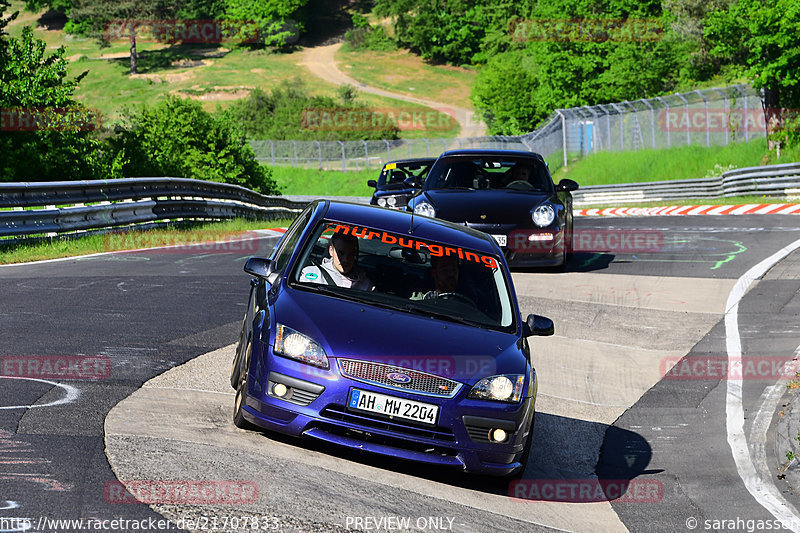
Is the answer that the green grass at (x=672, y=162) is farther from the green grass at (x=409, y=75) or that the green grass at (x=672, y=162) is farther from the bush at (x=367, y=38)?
the bush at (x=367, y=38)

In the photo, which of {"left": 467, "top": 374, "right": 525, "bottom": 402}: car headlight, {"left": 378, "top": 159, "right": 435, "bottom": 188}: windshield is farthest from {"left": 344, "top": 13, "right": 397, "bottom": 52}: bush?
{"left": 467, "top": 374, "right": 525, "bottom": 402}: car headlight

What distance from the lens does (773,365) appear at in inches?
371

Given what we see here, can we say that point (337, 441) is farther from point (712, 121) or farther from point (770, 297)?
point (712, 121)

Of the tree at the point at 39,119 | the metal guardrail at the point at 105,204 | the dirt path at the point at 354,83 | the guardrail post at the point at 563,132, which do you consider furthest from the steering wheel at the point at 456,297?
the dirt path at the point at 354,83

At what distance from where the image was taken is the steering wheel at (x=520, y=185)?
47.7 ft

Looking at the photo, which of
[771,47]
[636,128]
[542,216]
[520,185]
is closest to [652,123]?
[636,128]

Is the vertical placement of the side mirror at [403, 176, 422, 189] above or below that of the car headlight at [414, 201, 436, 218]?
above

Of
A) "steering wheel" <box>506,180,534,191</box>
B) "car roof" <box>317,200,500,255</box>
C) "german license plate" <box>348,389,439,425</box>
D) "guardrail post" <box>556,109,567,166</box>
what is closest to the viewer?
"german license plate" <box>348,389,439,425</box>

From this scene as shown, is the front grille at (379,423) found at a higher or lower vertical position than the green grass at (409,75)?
lower

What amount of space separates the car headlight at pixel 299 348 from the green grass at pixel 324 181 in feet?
189

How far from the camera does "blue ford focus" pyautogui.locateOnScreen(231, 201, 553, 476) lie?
579 cm

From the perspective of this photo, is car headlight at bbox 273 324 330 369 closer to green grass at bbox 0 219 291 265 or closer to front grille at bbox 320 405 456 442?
front grille at bbox 320 405 456 442

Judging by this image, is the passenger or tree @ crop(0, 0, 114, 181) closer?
the passenger

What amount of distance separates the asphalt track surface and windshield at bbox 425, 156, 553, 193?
4.49 ft
